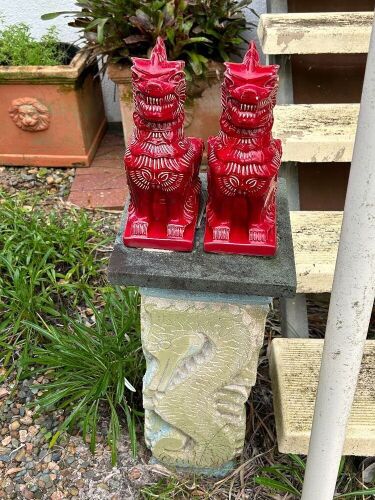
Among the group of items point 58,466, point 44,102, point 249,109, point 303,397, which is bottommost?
point 58,466

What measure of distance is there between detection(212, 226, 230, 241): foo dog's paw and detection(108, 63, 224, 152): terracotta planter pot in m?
1.80

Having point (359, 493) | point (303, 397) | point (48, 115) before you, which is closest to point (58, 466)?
point (303, 397)

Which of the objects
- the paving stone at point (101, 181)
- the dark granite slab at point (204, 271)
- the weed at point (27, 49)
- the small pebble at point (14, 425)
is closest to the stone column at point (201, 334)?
the dark granite slab at point (204, 271)

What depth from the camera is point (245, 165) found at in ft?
3.75

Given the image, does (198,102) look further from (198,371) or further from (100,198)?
(198,371)

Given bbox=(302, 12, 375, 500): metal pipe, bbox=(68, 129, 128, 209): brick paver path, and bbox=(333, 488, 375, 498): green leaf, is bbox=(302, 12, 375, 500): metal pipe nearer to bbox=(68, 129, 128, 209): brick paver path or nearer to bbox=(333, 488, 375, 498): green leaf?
bbox=(333, 488, 375, 498): green leaf

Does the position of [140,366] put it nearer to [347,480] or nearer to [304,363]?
[304,363]

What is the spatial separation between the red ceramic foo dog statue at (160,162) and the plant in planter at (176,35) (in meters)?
1.61

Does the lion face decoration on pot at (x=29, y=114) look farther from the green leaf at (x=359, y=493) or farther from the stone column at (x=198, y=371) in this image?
the green leaf at (x=359, y=493)

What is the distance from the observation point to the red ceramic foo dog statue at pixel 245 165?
3.55ft

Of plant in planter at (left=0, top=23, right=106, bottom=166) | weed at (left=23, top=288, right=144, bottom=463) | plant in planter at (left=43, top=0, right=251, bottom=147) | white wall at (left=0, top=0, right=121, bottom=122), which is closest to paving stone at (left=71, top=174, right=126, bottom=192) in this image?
plant in planter at (left=0, top=23, right=106, bottom=166)

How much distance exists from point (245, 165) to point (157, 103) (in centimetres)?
21

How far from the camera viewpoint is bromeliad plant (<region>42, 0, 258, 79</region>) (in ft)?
8.82

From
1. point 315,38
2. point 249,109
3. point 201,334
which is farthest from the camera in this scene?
point 315,38
